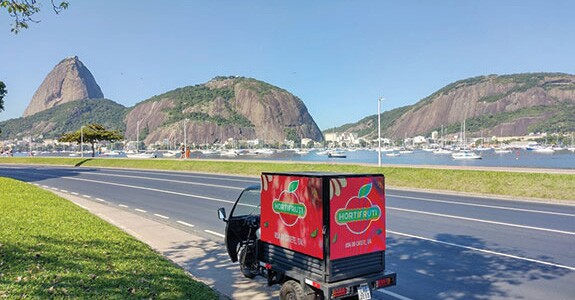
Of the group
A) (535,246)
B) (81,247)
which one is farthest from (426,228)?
(81,247)

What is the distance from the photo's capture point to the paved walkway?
7075mm

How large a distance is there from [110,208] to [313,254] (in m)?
13.3

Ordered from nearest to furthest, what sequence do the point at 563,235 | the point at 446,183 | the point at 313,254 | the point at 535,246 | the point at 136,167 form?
the point at 313,254 < the point at 535,246 < the point at 563,235 < the point at 446,183 < the point at 136,167

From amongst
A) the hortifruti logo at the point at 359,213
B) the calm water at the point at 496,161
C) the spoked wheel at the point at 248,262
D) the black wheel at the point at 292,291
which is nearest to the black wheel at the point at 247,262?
the spoked wheel at the point at 248,262

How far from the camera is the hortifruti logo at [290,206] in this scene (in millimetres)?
5605

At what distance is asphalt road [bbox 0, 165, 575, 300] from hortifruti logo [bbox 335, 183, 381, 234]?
1.79m

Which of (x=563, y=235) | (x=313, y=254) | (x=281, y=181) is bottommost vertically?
(x=563, y=235)

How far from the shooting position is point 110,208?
16438mm

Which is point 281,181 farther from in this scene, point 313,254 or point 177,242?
point 177,242

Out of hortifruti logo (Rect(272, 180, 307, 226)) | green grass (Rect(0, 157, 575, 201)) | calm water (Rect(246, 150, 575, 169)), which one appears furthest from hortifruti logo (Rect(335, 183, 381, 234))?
calm water (Rect(246, 150, 575, 169))

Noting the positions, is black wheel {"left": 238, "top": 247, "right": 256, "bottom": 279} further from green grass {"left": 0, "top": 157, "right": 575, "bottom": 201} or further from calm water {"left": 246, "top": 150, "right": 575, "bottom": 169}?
calm water {"left": 246, "top": 150, "right": 575, "bottom": 169}

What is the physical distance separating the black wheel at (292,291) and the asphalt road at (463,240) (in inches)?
70.7

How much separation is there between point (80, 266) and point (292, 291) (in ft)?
11.6

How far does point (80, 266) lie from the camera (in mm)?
6703
